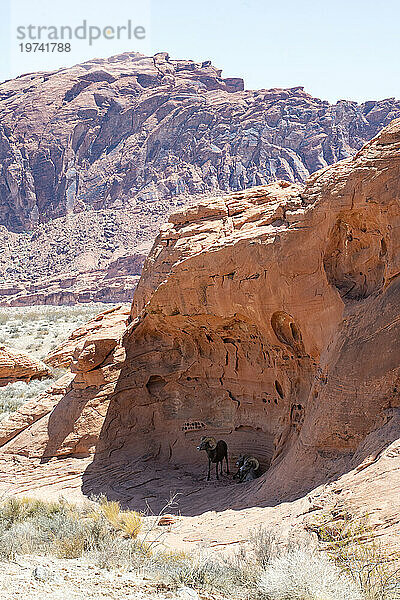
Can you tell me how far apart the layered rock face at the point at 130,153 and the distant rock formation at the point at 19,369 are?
46549 millimetres

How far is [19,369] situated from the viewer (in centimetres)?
1947

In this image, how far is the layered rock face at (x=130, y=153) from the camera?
7144 cm

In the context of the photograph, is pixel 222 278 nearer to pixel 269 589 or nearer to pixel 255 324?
pixel 255 324

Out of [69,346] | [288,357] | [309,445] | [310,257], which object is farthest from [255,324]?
[69,346]

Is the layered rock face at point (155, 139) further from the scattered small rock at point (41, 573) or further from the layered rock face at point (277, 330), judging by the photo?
the scattered small rock at point (41, 573)

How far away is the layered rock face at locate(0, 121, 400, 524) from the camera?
7.43 meters

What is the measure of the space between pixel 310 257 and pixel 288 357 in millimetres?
2012

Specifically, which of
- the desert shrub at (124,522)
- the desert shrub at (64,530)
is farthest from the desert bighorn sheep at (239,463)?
the desert shrub at (124,522)

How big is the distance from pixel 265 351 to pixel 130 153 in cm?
7085

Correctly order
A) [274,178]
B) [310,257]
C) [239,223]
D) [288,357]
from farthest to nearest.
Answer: [274,178]
[239,223]
[288,357]
[310,257]

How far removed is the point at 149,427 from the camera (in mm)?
12711

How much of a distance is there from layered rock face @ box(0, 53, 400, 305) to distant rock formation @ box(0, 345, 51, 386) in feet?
153

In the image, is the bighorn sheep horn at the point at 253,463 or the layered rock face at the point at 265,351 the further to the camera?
the bighorn sheep horn at the point at 253,463

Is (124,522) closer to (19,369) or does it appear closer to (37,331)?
(19,369)
